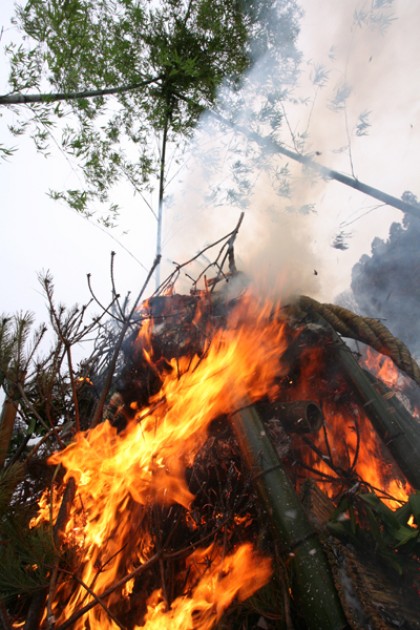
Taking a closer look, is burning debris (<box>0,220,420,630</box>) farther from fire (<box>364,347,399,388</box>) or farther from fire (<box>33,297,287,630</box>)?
fire (<box>364,347,399,388</box>)

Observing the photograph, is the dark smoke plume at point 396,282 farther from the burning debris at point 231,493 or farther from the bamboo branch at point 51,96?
the bamboo branch at point 51,96

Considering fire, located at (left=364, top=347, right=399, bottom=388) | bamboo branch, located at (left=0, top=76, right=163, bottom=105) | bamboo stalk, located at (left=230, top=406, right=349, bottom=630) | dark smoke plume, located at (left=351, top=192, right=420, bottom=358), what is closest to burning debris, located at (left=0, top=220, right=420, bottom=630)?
bamboo stalk, located at (left=230, top=406, right=349, bottom=630)

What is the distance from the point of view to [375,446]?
16.7ft

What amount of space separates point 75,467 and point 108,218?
6.25 meters

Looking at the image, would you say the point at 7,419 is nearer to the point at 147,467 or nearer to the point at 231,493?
the point at 147,467

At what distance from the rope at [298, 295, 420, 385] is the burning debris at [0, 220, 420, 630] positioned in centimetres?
4

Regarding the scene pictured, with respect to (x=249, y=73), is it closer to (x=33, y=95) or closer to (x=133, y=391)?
(x=33, y=95)

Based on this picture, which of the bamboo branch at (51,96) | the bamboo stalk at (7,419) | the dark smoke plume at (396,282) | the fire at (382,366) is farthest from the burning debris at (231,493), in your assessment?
the dark smoke plume at (396,282)

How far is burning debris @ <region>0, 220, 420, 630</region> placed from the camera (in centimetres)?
284

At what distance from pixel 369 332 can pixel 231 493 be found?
3.31 metres

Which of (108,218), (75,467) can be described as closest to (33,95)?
(108,218)

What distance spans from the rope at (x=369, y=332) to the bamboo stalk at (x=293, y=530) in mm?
2493

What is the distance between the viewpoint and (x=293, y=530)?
119 inches

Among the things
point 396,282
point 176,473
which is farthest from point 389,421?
point 396,282
